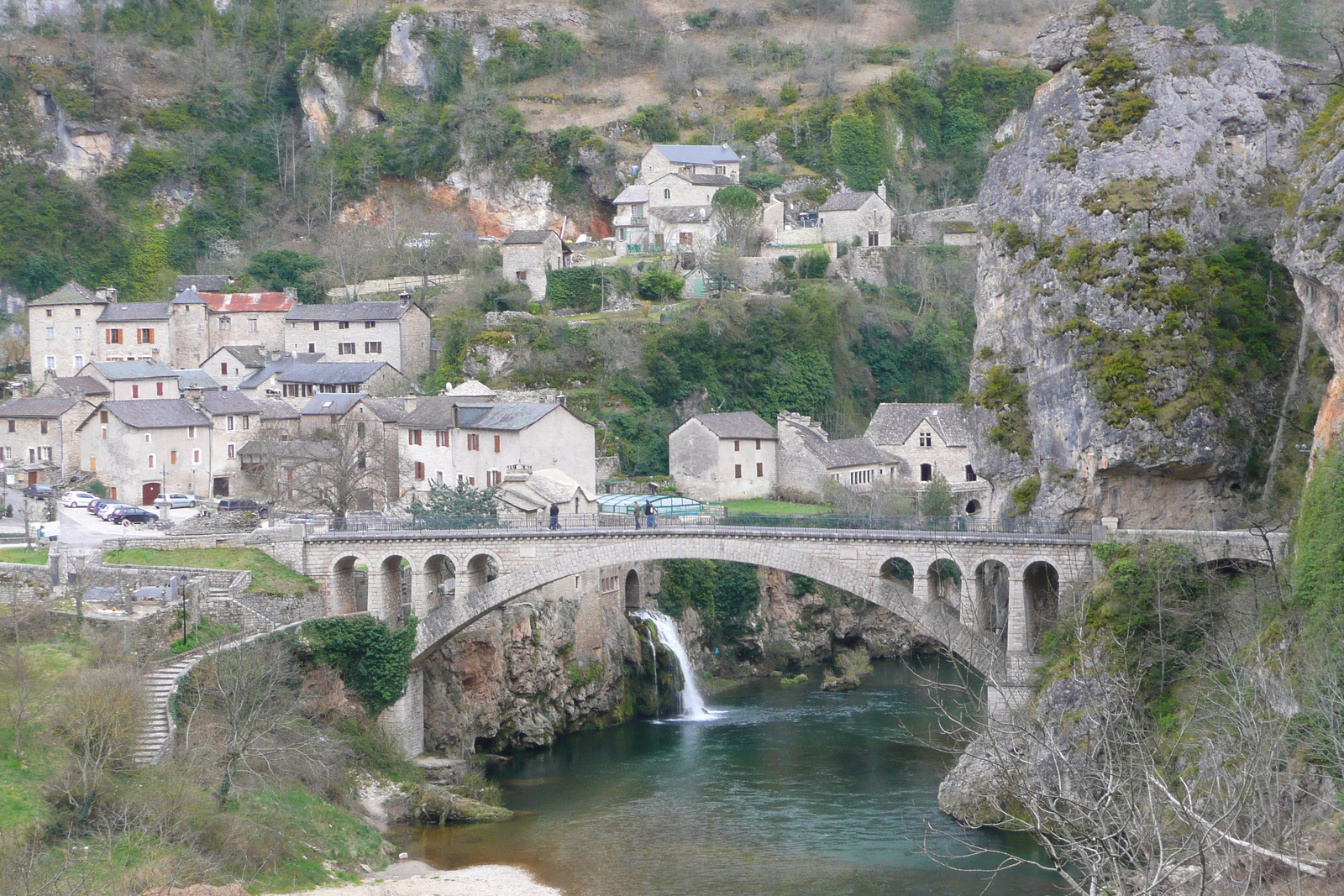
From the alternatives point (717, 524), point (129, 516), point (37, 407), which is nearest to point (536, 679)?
point (717, 524)

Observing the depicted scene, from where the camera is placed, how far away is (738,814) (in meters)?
48.1

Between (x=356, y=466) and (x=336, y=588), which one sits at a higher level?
(x=356, y=466)

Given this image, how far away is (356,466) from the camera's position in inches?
2766

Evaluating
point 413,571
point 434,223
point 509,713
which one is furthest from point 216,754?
point 434,223

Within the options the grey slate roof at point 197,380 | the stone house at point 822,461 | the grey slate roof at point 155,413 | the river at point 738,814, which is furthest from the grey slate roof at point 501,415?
the grey slate roof at point 197,380

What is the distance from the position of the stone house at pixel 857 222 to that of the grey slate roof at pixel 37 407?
142ft

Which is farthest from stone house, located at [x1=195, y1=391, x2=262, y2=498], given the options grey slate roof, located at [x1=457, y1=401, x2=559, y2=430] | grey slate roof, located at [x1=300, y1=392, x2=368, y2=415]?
grey slate roof, located at [x1=457, y1=401, x2=559, y2=430]

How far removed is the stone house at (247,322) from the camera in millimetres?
87938

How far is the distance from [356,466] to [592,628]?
14.4 m

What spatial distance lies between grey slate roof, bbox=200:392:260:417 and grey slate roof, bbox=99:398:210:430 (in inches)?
22.4

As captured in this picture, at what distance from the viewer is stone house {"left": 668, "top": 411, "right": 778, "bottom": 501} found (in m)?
76.0

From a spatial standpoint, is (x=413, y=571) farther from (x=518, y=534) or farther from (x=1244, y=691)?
(x=1244, y=691)

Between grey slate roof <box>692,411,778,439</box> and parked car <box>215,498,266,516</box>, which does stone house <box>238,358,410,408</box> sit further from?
grey slate roof <box>692,411,778,439</box>

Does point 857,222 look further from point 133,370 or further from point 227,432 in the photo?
point 133,370
